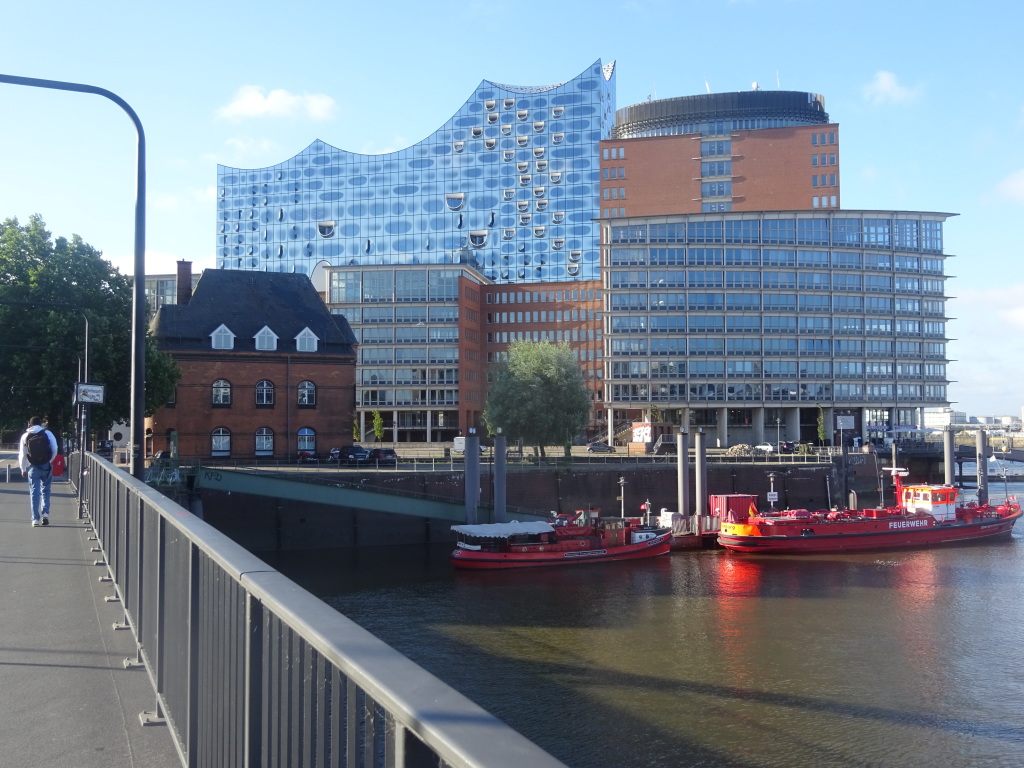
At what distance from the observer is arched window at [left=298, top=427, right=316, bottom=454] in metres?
65.3

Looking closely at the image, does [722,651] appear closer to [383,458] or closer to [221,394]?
[383,458]

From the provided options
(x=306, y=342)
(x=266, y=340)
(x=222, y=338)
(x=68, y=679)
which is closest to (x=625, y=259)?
(x=306, y=342)

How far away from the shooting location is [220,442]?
6362cm

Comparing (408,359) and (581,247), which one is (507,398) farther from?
(581,247)

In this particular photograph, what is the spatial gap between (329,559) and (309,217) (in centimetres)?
10911

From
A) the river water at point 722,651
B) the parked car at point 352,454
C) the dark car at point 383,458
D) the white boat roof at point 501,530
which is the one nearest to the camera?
the river water at point 722,651

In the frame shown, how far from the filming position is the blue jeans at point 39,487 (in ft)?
56.0

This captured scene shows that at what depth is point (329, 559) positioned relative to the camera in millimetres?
47000

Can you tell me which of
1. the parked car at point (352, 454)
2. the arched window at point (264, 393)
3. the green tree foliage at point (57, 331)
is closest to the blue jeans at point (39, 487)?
the green tree foliage at point (57, 331)

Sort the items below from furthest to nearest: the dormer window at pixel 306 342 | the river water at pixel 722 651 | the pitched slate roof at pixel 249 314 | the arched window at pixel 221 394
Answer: the dormer window at pixel 306 342
the pitched slate roof at pixel 249 314
the arched window at pixel 221 394
the river water at pixel 722 651

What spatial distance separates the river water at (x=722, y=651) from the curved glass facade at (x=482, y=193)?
99.0m

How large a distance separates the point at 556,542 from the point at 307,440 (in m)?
24.7

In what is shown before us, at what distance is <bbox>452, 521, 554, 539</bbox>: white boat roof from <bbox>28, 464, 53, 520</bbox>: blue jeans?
29.1 meters

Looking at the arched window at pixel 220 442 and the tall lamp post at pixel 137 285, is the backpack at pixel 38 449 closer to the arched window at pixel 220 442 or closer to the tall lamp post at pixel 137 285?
the tall lamp post at pixel 137 285
